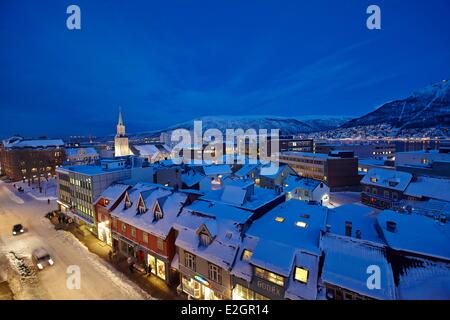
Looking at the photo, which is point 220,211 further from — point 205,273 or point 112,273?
point 112,273

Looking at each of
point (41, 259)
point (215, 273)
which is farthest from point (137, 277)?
point (41, 259)

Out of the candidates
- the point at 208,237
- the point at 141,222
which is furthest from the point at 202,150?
the point at 208,237

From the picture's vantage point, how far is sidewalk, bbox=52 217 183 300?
20.9 metres

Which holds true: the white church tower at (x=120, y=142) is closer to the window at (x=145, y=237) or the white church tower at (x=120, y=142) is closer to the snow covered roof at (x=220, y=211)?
the window at (x=145, y=237)

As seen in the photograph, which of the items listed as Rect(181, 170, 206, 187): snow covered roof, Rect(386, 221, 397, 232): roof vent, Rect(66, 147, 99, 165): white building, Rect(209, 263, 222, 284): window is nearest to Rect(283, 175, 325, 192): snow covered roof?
Rect(181, 170, 206, 187): snow covered roof

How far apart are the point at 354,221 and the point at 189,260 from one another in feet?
52.2

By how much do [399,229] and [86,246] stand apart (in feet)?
119

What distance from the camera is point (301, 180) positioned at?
155 feet

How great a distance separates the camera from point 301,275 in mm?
14484

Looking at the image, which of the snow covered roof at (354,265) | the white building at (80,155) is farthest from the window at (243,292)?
the white building at (80,155)

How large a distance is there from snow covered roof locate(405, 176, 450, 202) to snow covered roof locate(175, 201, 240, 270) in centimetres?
3754

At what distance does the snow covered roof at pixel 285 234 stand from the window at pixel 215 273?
4084mm

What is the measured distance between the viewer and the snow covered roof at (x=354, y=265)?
12211 millimetres
